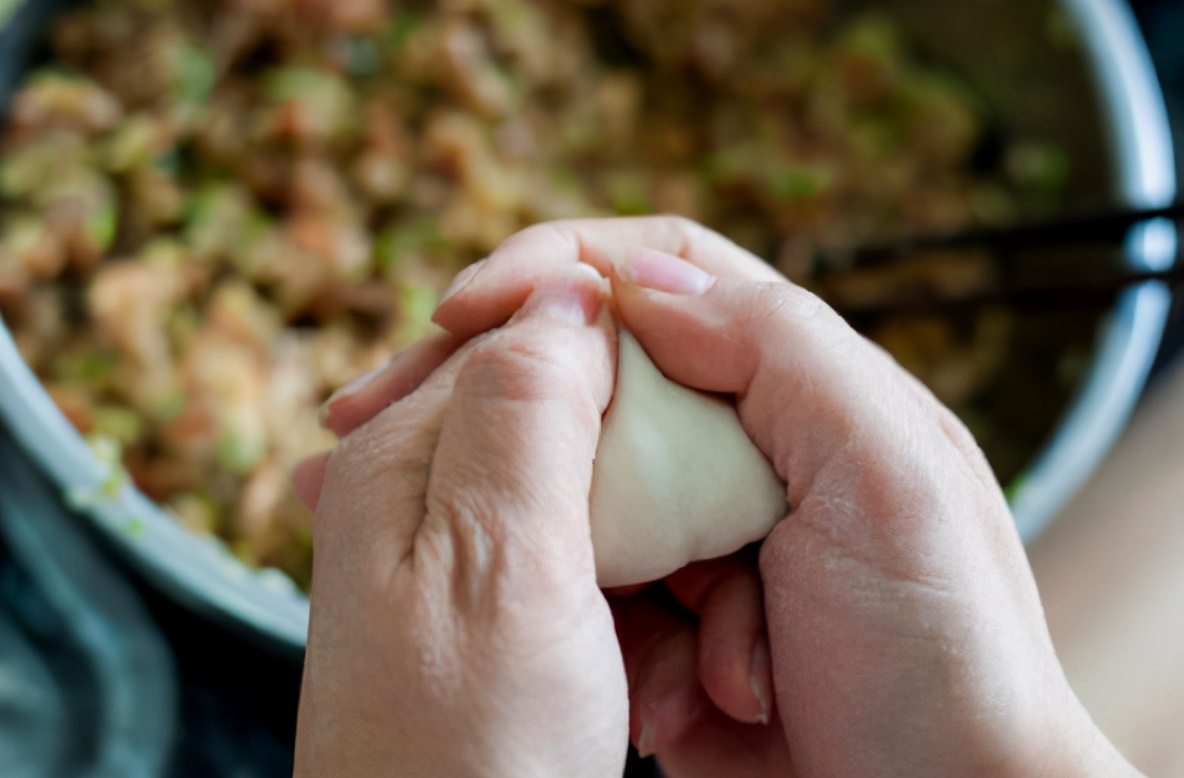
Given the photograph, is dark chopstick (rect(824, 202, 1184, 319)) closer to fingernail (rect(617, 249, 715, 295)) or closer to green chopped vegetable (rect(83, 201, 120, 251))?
fingernail (rect(617, 249, 715, 295))

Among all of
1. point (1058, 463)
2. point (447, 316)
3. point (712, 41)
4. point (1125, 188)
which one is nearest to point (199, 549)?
point (447, 316)

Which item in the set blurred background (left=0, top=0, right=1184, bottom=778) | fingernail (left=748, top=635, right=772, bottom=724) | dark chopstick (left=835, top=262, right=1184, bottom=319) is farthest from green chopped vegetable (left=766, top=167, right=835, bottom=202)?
fingernail (left=748, top=635, right=772, bottom=724)

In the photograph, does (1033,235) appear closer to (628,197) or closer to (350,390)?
(628,197)

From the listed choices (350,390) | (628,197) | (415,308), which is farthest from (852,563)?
(628,197)

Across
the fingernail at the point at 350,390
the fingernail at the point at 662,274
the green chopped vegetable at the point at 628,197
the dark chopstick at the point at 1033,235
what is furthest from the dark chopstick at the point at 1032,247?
the fingernail at the point at 350,390

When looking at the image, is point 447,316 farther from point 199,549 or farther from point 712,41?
point 712,41
